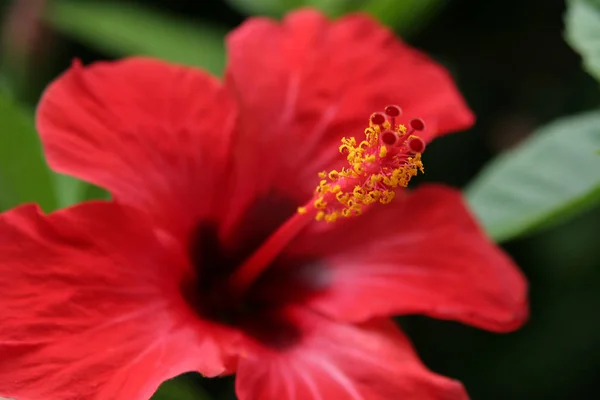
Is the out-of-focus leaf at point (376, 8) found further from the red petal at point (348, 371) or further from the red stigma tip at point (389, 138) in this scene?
the red petal at point (348, 371)

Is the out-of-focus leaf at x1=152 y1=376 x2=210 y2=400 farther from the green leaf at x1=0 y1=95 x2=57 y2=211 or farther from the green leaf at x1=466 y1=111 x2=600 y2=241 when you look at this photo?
the green leaf at x1=466 y1=111 x2=600 y2=241

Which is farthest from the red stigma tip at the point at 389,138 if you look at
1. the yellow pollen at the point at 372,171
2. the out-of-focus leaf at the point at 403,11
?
the out-of-focus leaf at the point at 403,11

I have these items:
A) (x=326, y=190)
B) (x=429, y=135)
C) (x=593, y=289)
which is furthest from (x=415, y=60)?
(x=593, y=289)

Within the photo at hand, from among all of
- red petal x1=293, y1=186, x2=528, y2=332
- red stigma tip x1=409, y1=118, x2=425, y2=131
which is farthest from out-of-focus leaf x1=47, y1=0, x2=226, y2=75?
red stigma tip x1=409, y1=118, x2=425, y2=131

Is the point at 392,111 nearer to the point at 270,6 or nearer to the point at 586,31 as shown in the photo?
the point at 586,31

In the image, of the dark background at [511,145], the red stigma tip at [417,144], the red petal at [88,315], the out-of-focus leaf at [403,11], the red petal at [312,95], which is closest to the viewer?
the red petal at [88,315]

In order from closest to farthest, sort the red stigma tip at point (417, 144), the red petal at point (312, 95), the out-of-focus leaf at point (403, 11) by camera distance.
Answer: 1. the red stigma tip at point (417, 144)
2. the red petal at point (312, 95)
3. the out-of-focus leaf at point (403, 11)

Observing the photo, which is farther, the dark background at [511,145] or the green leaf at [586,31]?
the dark background at [511,145]
